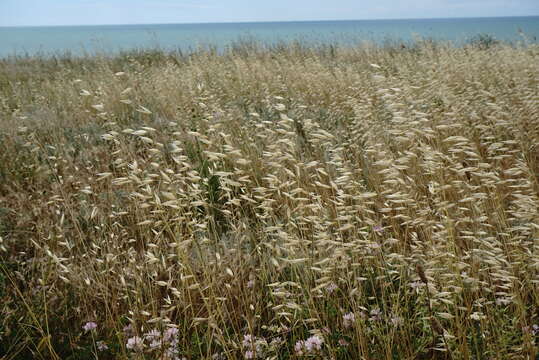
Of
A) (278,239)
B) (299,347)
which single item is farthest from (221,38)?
(299,347)

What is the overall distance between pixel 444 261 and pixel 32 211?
112 inches

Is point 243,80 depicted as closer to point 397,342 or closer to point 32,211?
point 32,211

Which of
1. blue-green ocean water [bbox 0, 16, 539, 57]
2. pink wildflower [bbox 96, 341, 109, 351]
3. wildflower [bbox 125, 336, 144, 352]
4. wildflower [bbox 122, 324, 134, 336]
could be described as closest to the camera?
wildflower [bbox 125, 336, 144, 352]

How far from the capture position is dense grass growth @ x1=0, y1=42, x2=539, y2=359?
1876 millimetres

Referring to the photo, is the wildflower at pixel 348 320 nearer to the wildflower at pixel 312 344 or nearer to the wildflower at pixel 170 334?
the wildflower at pixel 312 344

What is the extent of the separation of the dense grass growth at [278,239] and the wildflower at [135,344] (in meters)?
0.01

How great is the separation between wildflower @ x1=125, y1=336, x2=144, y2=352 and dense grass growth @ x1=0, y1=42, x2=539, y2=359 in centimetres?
1

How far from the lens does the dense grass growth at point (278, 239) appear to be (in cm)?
188

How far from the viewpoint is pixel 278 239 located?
2.62 meters

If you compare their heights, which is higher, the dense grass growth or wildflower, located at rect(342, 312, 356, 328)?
the dense grass growth

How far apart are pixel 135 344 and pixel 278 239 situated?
1086mm

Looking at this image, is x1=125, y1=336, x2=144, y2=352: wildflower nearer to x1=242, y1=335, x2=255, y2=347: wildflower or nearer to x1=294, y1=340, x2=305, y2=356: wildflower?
x1=242, y1=335, x2=255, y2=347: wildflower

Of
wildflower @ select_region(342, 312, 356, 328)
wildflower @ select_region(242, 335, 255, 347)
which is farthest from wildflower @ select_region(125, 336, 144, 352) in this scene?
wildflower @ select_region(342, 312, 356, 328)

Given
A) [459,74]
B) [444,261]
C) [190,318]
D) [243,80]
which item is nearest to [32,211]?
[190,318]
